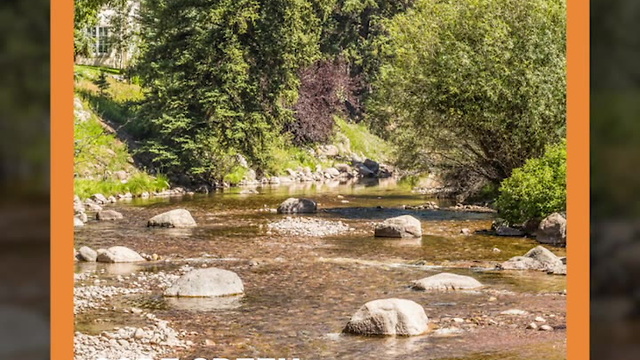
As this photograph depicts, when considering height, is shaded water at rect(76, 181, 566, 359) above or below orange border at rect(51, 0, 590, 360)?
below

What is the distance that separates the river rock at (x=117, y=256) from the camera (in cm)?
1798

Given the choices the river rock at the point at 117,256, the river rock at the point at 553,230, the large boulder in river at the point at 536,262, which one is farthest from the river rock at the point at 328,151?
the large boulder in river at the point at 536,262

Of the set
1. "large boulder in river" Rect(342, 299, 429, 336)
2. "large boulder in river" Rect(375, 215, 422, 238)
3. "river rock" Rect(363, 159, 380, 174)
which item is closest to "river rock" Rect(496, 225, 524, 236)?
"large boulder in river" Rect(375, 215, 422, 238)

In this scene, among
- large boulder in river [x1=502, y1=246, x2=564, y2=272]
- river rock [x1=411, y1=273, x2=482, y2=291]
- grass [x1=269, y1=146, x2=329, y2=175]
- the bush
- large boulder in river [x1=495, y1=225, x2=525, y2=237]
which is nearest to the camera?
river rock [x1=411, y1=273, x2=482, y2=291]

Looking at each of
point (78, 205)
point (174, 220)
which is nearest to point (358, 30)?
point (78, 205)

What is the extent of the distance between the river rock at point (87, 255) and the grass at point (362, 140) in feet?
132

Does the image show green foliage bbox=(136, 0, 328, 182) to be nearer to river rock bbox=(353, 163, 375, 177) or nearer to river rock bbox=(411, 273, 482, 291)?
river rock bbox=(353, 163, 375, 177)

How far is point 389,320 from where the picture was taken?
1127cm

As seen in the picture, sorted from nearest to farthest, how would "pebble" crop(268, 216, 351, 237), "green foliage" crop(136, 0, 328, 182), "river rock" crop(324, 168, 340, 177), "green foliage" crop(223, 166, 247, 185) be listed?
"pebble" crop(268, 216, 351, 237) → "green foliage" crop(136, 0, 328, 182) → "green foliage" crop(223, 166, 247, 185) → "river rock" crop(324, 168, 340, 177)

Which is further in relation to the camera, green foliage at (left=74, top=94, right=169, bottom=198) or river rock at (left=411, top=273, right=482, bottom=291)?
green foliage at (left=74, top=94, right=169, bottom=198)

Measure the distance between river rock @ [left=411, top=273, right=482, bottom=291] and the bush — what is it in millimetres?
7861
